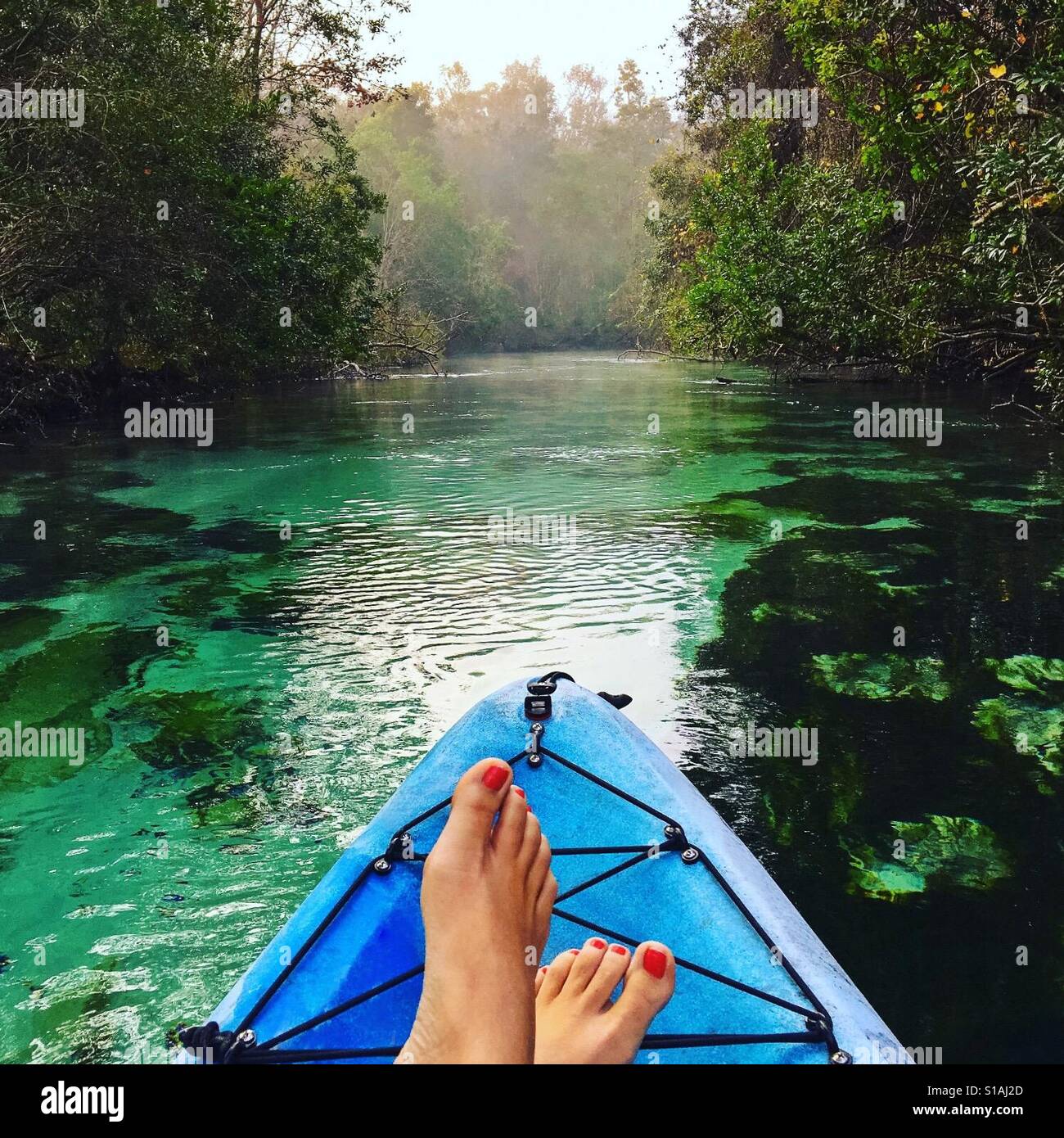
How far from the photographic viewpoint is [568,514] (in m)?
9.78

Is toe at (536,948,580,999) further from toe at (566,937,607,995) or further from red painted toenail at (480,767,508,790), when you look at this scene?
red painted toenail at (480,767,508,790)

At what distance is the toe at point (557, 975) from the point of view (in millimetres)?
2328

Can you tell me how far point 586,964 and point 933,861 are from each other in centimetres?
192

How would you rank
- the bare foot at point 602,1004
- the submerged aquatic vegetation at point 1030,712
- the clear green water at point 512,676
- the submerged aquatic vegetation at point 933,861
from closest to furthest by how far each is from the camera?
the bare foot at point 602,1004
the clear green water at point 512,676
the submerged aquatic vegetation at point 933,861
the submerged aquatic vegetation at point 1030,712

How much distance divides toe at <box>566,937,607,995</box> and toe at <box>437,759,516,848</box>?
1.11 ft

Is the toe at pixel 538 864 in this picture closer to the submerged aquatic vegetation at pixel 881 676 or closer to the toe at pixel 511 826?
the toe at pixel 511 826

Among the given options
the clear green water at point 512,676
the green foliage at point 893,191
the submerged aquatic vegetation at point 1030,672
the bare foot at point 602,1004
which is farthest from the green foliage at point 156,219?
the bare foot at point 602,1004

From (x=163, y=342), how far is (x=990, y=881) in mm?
13655

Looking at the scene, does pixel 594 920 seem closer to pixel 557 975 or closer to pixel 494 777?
pixel 557 975

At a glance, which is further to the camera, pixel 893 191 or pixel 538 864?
pixel 893 191

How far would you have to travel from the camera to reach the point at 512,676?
561cm

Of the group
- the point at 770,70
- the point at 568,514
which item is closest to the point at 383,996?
the point at 568,514

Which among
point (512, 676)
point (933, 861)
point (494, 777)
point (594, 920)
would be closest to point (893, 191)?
point (512, 676)

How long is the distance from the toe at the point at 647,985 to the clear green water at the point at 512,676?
108cm
